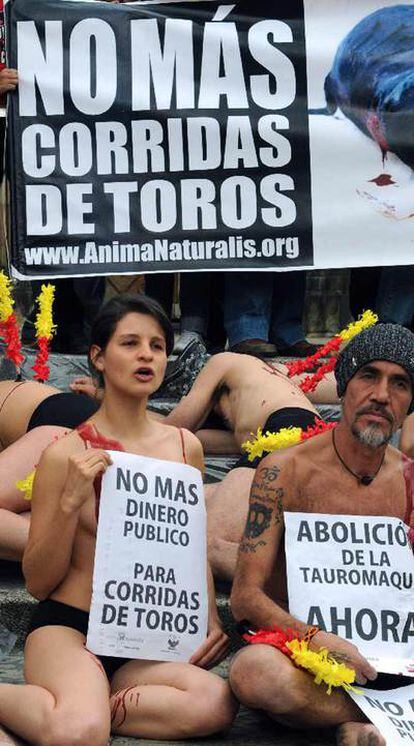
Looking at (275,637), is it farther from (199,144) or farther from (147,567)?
(199,144)

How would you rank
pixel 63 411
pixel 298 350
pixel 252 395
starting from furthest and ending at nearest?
pixel 298 350
pixel 252 395
pixel 63 411

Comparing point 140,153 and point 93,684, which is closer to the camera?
point 93,684

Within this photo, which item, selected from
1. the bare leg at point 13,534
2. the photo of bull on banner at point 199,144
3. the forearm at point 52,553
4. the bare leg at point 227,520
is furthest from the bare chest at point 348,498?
the photo of bull on banner at point 199,144

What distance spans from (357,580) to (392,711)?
43cm

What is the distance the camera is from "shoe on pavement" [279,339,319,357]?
7938 millimetres

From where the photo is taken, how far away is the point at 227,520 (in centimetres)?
585

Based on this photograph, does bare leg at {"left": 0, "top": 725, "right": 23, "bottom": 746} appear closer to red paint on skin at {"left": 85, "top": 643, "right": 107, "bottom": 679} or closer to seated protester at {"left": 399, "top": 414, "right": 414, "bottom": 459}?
red paint on skin at {"left": 85, "top": 643, "right": 107, "bottom": 679}

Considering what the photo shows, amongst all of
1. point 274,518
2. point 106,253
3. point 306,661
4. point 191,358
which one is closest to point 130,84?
point 106,253

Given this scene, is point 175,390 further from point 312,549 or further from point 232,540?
point 312,549

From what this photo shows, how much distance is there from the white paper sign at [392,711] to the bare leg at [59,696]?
2.53 ft

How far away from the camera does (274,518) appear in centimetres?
479

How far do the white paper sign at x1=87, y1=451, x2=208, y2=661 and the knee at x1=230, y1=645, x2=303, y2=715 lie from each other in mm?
278

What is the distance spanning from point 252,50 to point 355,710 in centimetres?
417

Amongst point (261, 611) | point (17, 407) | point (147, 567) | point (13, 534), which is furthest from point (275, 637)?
point (17, 407)
